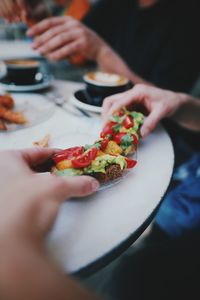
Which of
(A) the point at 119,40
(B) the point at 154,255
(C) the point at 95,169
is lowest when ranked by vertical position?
(B) the point at 154,255

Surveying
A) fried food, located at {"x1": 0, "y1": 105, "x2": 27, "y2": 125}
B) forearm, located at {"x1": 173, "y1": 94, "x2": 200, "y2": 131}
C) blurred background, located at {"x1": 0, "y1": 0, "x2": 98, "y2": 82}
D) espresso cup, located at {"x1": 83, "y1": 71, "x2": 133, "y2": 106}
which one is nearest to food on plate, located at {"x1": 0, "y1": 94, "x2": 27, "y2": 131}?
fried food, located at {"x1": 0, "y1": 105, "x2": 27, "y2": 125}

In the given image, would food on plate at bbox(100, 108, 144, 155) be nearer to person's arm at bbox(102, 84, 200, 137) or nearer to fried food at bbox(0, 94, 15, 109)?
person's arm at bbox(102, 84, 200, 137)

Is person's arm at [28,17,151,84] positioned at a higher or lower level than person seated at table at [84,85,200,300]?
higher

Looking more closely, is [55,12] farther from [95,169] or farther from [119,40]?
[95,169]

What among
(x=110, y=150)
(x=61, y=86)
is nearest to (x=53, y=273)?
(x=110, y=150)

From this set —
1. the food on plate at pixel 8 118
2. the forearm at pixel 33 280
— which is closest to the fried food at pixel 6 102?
the food on plate at pixel 8 118

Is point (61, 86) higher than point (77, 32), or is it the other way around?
point (77, 32)

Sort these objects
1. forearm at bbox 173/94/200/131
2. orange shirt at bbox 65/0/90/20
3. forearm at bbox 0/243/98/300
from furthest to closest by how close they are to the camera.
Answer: orange shirt at bbox 65/0/90/20 → forearm at bbox 173/94/200/131 → forearm at bbox 0/243/98/300

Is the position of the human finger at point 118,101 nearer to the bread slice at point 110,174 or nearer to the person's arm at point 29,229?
the bread slice at point 110,174
